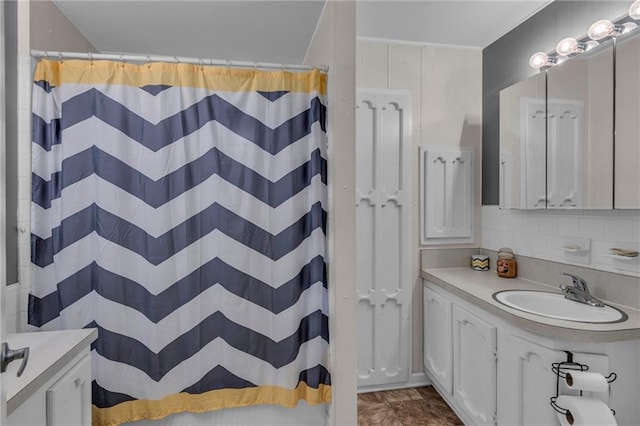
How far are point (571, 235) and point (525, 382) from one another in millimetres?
893

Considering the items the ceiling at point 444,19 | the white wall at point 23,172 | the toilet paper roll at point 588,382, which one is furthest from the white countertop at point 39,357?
→ the ceiling at point 444,19

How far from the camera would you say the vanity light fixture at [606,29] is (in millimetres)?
1562

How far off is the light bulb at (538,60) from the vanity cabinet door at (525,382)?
1.63m

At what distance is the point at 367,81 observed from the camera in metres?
2.50

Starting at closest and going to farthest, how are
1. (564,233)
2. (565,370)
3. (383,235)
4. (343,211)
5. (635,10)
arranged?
1. (565,370)
2. (635,10)
3. (343,211)
4. (564,233)
5. (383,235)

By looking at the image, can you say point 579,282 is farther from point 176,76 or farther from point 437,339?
point 176,76

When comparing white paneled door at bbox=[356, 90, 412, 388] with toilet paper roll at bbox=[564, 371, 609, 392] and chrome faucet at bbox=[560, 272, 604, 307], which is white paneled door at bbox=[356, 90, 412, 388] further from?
toilet paper roll at bbox=[564, 371, 609, 392]

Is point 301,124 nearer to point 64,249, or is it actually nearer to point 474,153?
point 64,249

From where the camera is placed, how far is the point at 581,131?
69.3 inches

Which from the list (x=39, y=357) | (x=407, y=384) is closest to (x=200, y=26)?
(x=39, y=357)

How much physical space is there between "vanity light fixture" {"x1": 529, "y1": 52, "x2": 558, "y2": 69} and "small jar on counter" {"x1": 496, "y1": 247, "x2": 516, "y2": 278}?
121cm

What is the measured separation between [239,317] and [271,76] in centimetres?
118

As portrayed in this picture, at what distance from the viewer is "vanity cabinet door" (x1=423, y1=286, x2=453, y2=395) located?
2.19m

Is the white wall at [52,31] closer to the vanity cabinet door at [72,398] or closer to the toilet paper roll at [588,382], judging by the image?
the vanity cabinet door at [72,398]
